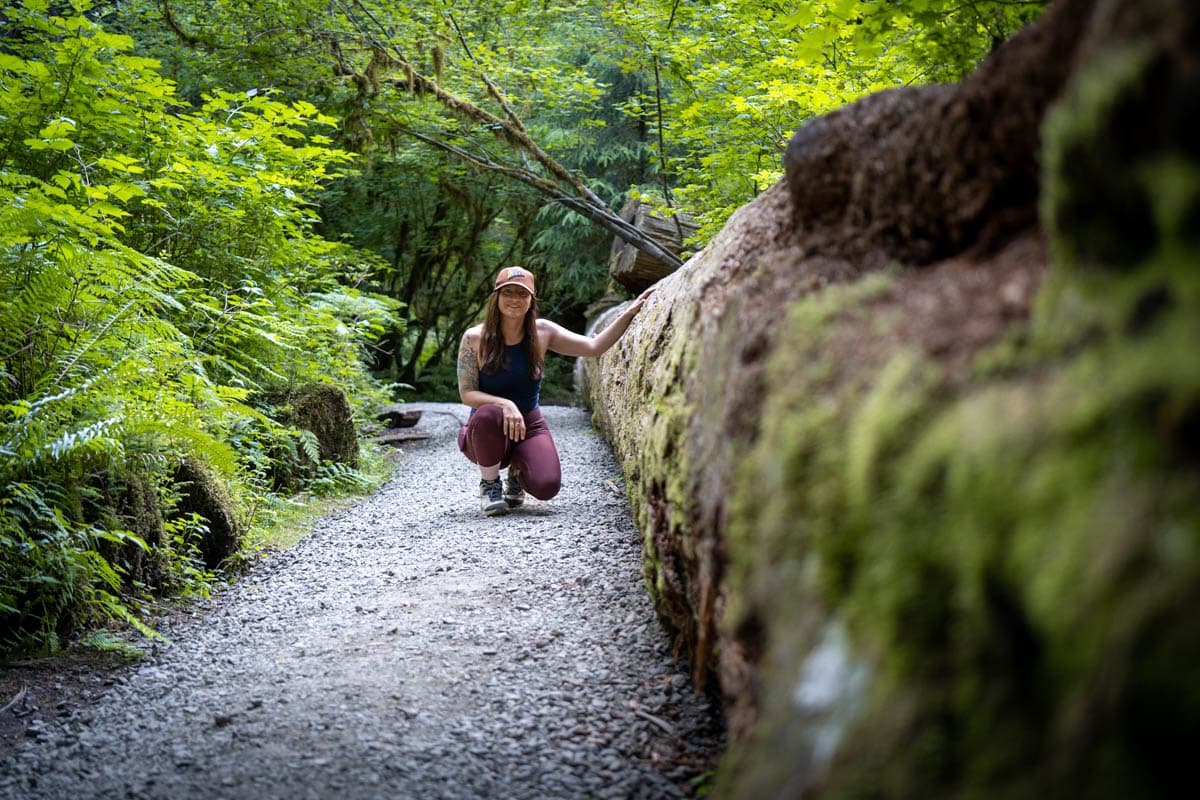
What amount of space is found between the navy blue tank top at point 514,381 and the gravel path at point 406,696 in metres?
1.62

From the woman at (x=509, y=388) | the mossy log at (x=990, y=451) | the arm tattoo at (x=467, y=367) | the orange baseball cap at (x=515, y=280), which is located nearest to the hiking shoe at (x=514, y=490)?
the woman at (x=509, y=388)

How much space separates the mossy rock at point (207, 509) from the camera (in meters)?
4.68

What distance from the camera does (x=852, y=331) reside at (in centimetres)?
162

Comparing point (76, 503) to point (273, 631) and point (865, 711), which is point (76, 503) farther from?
point (865, 711)

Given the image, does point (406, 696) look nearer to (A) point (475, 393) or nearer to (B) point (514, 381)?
(A) point (475, 393)

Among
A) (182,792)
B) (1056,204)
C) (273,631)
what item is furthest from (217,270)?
(1056,204)

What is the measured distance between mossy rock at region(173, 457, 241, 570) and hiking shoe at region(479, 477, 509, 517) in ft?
5.79

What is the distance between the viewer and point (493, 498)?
605cm

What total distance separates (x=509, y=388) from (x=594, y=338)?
0.90 meters

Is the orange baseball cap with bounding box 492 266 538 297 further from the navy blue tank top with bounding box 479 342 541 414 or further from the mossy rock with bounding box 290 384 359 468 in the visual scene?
the mossy rock with bounding box 290 384 359 468

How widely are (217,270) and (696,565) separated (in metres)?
5.94

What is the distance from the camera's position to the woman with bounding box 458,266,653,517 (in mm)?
5953

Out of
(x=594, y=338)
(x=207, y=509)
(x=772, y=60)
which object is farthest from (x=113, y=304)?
(x=772, y=60)

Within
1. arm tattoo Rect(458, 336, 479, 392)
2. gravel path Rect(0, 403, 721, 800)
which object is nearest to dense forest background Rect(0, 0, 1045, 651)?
gravel path Rect(0, 403, 721, 800)
